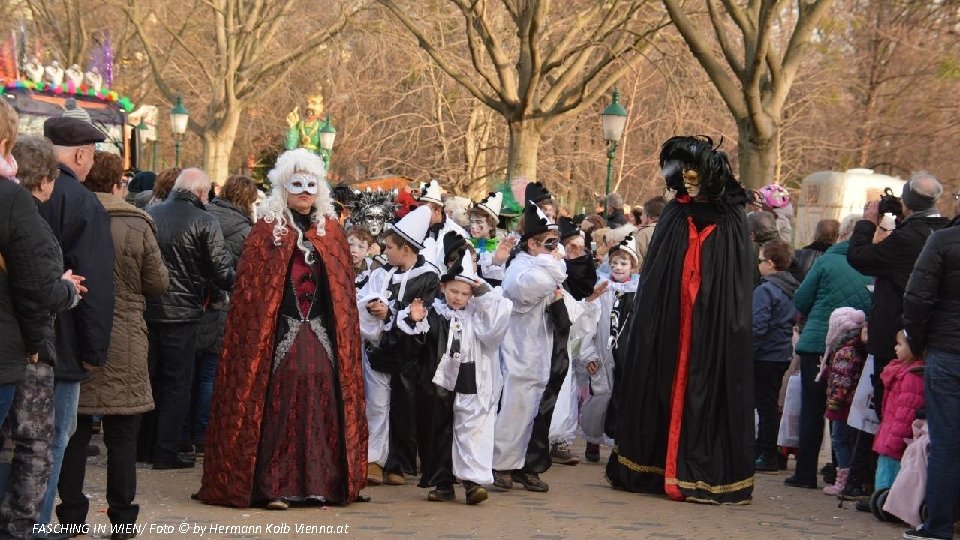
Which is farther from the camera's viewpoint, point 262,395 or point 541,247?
point 541,247

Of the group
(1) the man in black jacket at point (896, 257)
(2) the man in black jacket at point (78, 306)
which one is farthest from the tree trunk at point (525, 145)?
(2) the man in black jacket at point (78, 306)

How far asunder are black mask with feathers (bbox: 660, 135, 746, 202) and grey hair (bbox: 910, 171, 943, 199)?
44.2 inches

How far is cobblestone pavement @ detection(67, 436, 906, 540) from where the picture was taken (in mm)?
7996

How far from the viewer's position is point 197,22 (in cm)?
3953

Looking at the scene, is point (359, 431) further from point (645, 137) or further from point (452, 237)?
point (645, 137)

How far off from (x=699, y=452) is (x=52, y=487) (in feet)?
13.9

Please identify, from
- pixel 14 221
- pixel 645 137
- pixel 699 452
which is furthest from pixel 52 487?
pixel 645 137

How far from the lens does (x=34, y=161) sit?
21.8ft

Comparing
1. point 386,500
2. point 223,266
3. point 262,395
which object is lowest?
point 386,500

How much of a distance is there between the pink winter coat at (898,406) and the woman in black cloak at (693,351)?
0.89 meters

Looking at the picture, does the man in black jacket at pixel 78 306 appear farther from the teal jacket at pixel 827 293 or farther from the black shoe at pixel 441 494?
the teal jacket at pixel 827 293

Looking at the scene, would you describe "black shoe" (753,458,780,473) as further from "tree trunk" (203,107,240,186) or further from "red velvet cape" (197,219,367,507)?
"tree trunk" (203,107,240,186)

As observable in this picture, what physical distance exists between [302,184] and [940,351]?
141 inches

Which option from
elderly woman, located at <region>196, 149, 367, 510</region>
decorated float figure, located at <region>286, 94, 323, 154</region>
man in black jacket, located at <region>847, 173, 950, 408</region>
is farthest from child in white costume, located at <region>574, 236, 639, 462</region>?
decorated float figure, located at <region>286, 94, 323, 154</region>
